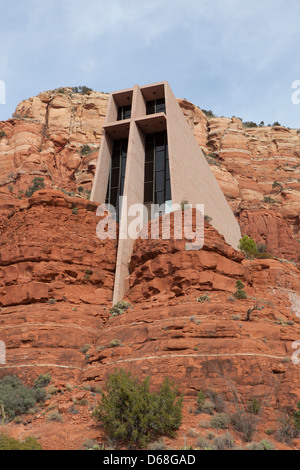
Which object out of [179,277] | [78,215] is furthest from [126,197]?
[179,277]

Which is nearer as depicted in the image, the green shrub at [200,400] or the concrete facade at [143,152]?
the green shrub at [200,400]

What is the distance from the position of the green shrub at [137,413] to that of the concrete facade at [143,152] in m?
13.2

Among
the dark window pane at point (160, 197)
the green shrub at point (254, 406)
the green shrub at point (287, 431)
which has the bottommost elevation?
the green shrub at point (287, 431)

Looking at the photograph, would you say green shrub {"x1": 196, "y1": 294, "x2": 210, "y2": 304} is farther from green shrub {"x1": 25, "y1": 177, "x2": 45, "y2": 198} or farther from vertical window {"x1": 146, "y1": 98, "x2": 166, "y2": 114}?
green shrub {"x1": 25, "y1": 177, "x2": 45, "y2": 198}

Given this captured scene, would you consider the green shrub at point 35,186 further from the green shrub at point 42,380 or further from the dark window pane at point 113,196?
the green shrub at point 42,380

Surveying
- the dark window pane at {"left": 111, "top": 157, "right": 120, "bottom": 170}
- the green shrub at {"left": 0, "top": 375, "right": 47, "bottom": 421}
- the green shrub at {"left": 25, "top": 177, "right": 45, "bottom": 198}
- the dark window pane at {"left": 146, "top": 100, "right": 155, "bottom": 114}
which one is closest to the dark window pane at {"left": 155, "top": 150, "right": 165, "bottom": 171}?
the dark window pane at {"left": 111, "top": 157, "right": 120, "bottom": 170}

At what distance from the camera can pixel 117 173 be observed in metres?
30.6

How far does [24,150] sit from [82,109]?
13.1m

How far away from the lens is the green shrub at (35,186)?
36.0 metres

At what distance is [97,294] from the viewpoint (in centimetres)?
2127

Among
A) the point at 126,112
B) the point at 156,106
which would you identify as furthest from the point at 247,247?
the point at 126,112

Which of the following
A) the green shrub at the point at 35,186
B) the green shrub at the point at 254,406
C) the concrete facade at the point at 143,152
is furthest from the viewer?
the green shrub at the point at 35,186

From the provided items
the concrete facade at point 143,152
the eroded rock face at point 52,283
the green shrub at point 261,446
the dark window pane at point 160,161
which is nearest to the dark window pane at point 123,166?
the concrete facade at point 143,152
